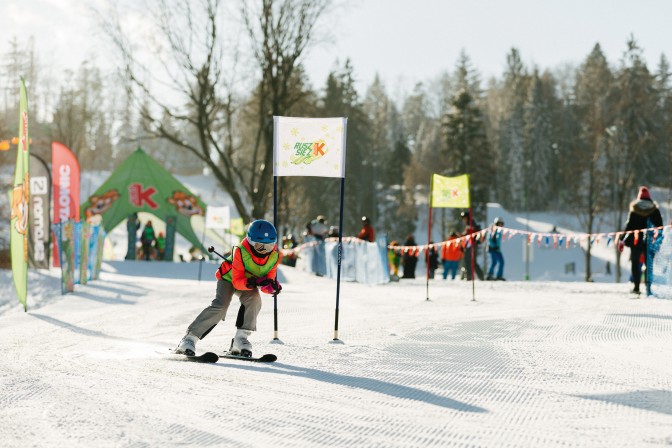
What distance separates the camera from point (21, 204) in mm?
10492

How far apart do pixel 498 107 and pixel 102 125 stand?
139 feet

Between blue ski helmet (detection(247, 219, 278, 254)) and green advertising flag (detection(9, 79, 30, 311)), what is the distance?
4932 millimetres

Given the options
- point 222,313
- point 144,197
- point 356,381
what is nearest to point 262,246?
point 222,313

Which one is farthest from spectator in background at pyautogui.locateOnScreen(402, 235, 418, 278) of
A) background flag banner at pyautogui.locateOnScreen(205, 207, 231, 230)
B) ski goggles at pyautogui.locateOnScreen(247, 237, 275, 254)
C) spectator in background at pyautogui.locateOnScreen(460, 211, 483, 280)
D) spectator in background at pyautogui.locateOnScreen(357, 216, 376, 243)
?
ski goggles at pyautogui.locateOnScreen(247, 237, 275, 254)

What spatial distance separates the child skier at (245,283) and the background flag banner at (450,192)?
→ 779 centimetres

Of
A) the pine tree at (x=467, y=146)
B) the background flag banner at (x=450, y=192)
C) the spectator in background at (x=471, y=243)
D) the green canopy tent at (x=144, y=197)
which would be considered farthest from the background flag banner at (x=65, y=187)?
the pine tree at (x=467, y=146)

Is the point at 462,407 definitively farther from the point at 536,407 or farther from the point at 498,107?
the point at 498,107

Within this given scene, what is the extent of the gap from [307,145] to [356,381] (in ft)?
11.1

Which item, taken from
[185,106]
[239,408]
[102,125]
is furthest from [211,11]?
[102,125]

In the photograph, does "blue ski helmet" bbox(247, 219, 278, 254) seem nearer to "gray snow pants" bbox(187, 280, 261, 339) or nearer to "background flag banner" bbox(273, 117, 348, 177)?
"gray snow pants" bbox(187, 280, 261, 339)

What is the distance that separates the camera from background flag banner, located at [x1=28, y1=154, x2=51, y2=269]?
2097 centimetres

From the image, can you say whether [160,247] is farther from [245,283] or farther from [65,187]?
[245,283]

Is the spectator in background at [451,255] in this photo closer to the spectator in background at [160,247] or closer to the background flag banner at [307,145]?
the spectator in background at [160,247]

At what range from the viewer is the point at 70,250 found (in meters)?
14.4
